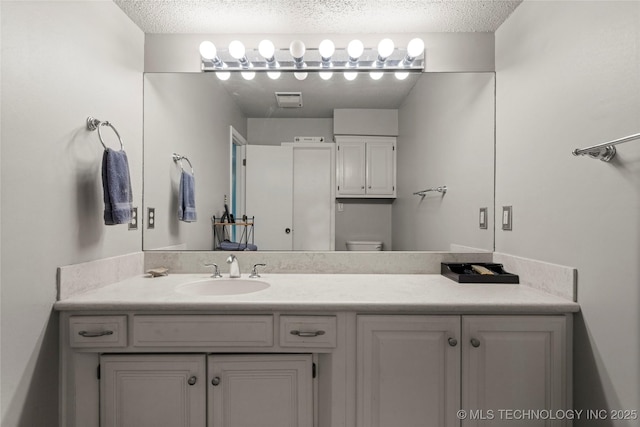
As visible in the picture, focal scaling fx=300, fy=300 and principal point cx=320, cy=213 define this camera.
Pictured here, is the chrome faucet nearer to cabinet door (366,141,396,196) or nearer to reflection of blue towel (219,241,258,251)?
reflection of blue towel (219,241,258,251)

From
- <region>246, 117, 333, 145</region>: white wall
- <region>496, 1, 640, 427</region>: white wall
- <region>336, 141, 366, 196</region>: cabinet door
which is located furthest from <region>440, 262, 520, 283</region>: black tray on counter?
<region>246, 117, 333, 145</region>: white wall

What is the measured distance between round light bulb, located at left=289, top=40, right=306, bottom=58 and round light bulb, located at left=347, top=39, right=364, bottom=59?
0.81 feet

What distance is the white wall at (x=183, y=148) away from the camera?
1.71 metres

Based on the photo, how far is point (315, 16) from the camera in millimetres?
1564

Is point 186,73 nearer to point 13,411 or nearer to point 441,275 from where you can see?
point 13,411

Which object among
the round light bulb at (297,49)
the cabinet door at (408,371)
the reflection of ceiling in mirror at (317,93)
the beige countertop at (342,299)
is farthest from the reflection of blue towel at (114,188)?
the cabinet door at (408,371)

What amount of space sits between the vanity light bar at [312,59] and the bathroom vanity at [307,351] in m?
1.26

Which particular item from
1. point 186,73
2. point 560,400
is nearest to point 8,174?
point 186,73

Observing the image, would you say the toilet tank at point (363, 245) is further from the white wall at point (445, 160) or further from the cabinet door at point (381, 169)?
the cabinet door at point (381, 169)

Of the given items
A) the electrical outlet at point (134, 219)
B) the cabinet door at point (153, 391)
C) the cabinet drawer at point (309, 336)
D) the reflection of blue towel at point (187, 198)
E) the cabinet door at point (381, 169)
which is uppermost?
the cabinet door at point (381, 169)

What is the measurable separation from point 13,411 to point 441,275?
1.84 metres

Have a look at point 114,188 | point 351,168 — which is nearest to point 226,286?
point 114,188

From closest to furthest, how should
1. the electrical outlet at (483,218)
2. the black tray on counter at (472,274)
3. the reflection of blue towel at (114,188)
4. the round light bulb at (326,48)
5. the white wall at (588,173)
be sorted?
the white wall at (588,173), the reflection of blue towel at (114,188), the black tray on counter at (472,274), the round light bulb at (326,48), the electrical outlet at (483,218)

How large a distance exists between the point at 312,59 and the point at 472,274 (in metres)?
1.43
